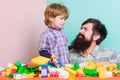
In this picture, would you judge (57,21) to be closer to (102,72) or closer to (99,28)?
(99,28)

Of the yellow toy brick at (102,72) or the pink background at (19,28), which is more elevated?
the pink background at (19,28)

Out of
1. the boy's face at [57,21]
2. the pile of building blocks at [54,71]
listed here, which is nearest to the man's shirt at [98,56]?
the boy's face at [57,21]

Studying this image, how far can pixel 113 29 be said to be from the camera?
159cm

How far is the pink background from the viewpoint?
1338mm

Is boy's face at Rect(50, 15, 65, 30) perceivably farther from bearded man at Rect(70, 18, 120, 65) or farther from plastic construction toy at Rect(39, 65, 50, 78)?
plastic construction toy at Rect(39, 65, 50, 78)

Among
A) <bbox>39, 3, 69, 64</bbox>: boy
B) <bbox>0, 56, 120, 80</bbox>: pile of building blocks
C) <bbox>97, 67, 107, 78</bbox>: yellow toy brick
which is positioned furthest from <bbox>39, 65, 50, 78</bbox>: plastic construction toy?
<bbox>39, 3, 69, 64</bbox>: boy

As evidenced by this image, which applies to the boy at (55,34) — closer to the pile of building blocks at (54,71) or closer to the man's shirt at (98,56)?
the man's shirt at (98,56)

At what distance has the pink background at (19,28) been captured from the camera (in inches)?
52.7

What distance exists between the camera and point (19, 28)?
4.82ft

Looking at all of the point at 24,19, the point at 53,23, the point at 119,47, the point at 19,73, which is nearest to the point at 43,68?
the point at 19,73

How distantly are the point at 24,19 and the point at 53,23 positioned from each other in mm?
192

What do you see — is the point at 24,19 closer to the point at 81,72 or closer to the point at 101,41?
the point at 101,41

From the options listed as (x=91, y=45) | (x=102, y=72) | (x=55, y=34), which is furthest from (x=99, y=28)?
(x=102, y=72)

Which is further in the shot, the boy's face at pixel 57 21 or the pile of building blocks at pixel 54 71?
the boy's face at pixel 57 21
